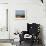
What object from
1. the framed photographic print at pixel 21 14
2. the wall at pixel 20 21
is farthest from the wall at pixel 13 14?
the framed photographic print at pixel 21 14

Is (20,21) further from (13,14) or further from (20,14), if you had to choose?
(13,14)

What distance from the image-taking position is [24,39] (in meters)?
2.88

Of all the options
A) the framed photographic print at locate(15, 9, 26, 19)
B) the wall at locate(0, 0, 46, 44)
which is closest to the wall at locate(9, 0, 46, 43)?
the wall at locate(0, 0, 46, 44)

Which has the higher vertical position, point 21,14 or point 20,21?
point 21,14

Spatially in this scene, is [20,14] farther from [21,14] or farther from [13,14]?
[13,14]

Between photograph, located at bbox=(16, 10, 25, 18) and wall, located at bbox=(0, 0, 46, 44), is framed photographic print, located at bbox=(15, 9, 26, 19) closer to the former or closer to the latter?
photograph, located at bbox=(16, 10, 25, 18)

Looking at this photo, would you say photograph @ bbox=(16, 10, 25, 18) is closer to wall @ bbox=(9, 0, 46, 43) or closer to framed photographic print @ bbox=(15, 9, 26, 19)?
framed photographic print @ bbox=(15, 9, 26, 19)

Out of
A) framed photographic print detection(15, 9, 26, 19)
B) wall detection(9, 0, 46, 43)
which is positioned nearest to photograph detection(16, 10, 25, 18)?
framed photographic print detection(15, 9, 26, 19)

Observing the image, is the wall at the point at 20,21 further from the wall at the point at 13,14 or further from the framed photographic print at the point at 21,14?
the framed photographic print at the point at 21,14

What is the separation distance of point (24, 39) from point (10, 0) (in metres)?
2.04

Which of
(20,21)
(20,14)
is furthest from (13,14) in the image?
(20,21)

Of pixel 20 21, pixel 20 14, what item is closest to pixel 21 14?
pixel 20 14

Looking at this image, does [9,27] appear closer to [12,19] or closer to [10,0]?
[12,19]

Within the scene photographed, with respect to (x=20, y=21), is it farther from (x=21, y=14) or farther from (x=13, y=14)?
(x=13, y=14)
